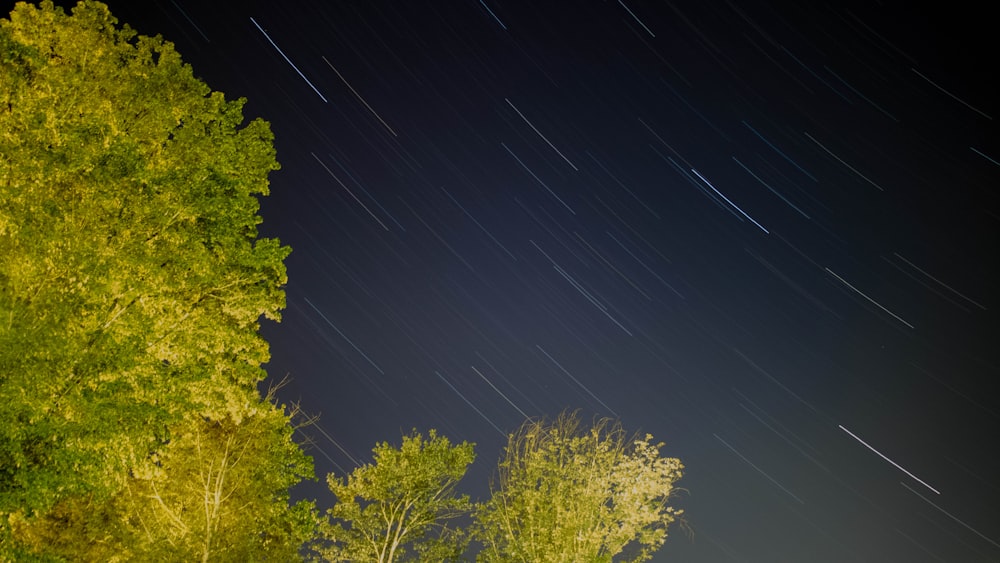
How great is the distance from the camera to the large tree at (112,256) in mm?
10727

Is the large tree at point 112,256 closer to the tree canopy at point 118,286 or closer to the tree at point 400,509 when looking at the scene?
the tree canopy at point 118,286

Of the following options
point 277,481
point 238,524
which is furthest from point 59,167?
point 238,524

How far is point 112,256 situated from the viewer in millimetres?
11578

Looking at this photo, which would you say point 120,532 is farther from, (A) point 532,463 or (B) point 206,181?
(A) point 532,463

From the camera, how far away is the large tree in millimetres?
10727

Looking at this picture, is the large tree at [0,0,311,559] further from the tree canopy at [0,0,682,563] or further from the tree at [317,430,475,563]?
the tree at [317,430,475,563]

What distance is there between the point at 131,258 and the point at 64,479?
13.4 feet

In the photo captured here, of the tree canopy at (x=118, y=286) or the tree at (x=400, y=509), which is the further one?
the tree at (x=400, y=509)

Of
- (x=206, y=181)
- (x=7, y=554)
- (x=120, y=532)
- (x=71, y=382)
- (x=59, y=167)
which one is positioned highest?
(x=206, y=181)

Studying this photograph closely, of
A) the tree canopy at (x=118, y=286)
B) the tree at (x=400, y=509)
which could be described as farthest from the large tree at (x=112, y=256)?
the tree at (x=400, y=509)

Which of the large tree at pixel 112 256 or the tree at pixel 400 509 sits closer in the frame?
the large tree at pixel 112 256

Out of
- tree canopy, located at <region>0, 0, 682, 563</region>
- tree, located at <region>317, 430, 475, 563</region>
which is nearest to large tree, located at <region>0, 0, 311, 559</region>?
tree canopy, located at <region>0, 0, 682, 563</region>

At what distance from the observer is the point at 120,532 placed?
723 inches

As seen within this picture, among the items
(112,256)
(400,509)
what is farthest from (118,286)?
(400,509)
